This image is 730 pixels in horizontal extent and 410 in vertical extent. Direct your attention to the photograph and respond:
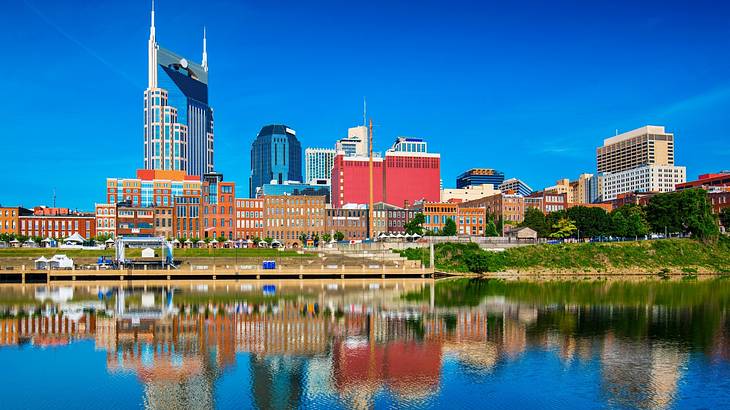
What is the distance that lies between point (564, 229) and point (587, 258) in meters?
27.4

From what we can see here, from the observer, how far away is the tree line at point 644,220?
118m

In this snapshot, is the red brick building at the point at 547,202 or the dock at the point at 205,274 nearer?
the dock at the point at 205,274

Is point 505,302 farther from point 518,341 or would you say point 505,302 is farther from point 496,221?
point 496,221

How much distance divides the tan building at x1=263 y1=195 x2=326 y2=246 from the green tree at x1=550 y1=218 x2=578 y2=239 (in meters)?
55.0

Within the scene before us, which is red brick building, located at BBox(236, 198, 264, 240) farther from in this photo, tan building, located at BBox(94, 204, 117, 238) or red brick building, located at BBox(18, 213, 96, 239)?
red brick building, located at BBox(18, 213, 96, 239)

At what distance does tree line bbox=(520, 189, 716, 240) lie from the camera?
11844 centimetres

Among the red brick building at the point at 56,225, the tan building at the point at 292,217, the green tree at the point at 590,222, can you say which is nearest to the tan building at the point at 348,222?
the tan building at the point at 292,217

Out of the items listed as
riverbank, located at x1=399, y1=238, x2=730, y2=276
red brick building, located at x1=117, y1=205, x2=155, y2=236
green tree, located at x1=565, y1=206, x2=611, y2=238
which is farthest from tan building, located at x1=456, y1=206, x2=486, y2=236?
red brick building, located at x1=117, y1=205, x2=155, y2=236

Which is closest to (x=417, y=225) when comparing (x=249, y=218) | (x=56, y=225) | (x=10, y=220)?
(x=249, y=218)

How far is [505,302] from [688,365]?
95.4 ft

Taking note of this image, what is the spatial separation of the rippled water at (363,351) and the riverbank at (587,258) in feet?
109

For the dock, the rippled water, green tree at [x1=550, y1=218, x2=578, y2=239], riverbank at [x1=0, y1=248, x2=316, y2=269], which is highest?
green tree at [x1=550, y1=218, x2=578, y2=239]

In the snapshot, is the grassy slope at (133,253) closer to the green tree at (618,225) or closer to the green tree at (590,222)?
the green tree at (590,222)

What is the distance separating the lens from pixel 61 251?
355ft
